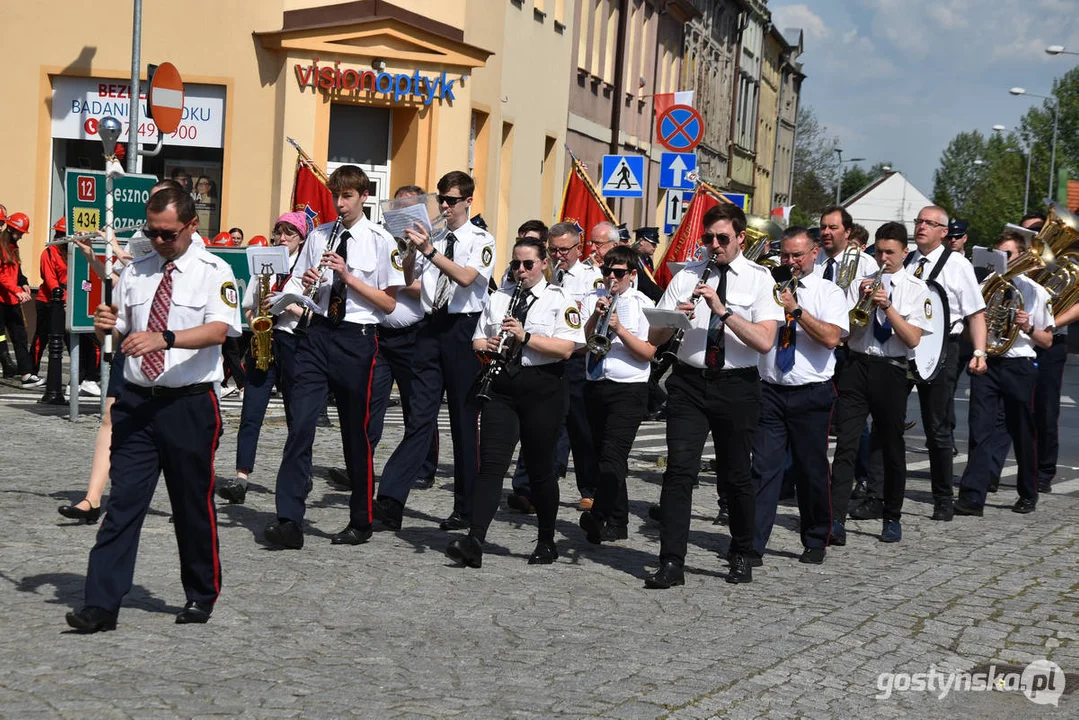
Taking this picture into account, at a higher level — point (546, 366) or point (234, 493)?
point (546, 366)

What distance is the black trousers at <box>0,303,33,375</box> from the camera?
59.0 ft

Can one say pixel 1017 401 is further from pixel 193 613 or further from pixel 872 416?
pixel 193 613

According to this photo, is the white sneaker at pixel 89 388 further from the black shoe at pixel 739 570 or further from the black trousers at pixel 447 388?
the black shoe at pixel 739 570

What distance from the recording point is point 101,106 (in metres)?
23.6

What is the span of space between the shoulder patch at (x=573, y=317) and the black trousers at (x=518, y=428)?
0.25 meters

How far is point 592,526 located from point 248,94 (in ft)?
49.8

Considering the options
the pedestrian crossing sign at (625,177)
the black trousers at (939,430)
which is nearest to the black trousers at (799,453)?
the black trousers at (939,430)

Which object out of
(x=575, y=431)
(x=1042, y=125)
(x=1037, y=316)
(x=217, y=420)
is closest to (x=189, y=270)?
(x=217, y=420)

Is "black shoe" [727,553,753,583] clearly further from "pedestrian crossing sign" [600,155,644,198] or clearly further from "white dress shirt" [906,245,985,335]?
"pedestrian crossing sign" [600,155,644,198]

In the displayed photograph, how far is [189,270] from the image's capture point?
7.31 meters

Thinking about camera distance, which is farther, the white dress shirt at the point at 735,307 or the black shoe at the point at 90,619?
the white dress shirt at the point at 735,307

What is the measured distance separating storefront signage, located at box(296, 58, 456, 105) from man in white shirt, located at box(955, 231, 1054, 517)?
514 inches

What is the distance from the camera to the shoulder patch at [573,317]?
9.18 m

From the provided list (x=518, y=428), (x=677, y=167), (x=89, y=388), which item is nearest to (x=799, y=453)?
(x=518, y=428)
